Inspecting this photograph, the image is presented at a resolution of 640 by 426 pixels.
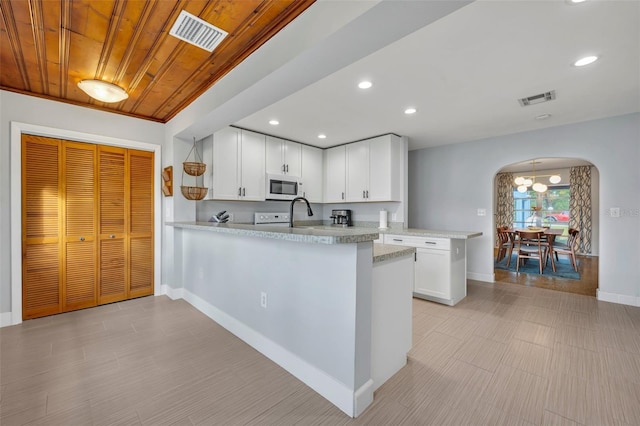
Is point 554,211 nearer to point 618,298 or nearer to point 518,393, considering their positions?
point 618,298

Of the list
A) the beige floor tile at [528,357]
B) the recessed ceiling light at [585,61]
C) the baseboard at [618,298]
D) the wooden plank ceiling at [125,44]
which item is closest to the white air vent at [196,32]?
the wooden plank ceiling at [125,44]

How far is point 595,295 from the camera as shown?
372cm

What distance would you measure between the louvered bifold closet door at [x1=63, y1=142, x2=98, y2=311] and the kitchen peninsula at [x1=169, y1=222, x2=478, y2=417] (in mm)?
1853

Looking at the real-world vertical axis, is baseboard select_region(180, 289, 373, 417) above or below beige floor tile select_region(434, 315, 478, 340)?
above

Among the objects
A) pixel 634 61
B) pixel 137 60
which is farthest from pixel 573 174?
pixel 137 60

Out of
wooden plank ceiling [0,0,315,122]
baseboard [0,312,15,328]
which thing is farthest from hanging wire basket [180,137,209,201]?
baseboard [0,312,15,328]

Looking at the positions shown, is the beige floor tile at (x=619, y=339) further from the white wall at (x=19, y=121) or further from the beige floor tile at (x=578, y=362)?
the white wall at (x=19, y=121)

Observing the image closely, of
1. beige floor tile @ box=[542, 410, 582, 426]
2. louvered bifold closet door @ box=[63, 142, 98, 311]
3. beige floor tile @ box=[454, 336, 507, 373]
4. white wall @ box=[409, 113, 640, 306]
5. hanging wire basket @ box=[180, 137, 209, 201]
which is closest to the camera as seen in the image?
beige floor tile @ box=[542, 410, 582, 426]

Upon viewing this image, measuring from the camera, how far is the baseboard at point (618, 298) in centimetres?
333

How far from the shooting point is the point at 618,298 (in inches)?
134

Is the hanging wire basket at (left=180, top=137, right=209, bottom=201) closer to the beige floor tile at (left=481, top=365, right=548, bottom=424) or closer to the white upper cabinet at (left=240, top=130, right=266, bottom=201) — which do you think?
the white upper cabinet at (left=240, top=130, right=266, bottom=201)

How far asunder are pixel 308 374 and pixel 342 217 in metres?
3.51

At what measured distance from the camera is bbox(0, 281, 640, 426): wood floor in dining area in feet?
5.11

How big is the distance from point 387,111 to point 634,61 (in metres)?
1.98
